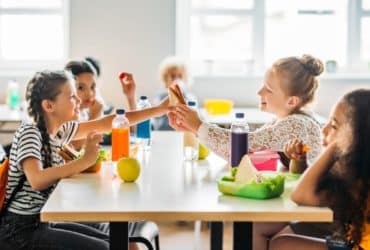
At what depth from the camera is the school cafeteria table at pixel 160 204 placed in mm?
1814

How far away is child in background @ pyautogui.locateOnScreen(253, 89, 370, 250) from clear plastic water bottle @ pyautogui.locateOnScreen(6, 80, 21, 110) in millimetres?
3148

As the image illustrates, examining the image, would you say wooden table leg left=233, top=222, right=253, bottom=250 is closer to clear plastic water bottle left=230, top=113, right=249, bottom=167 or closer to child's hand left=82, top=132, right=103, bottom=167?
clear plastic water bottle left=230, top=113, right=249, bottom=167

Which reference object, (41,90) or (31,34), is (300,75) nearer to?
(41,90)

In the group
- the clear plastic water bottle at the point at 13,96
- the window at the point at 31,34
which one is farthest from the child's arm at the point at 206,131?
the window at the point at 31,34

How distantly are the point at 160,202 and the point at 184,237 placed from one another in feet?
7.37

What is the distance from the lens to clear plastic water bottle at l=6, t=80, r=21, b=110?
475 cm

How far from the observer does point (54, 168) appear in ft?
7.32

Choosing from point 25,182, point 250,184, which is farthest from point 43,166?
point 250,184

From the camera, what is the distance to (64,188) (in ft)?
6.89

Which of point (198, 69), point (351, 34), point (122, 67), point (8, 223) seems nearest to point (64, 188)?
point (8, 223)

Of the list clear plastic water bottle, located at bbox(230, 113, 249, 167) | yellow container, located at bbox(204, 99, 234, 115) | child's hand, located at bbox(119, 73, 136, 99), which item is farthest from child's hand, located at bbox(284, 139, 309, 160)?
yellow container, located at bbox(204, 99, 234, 115)

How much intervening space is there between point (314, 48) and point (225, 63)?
27.5 inches

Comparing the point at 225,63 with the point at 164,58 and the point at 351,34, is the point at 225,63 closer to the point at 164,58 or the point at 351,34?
the point at 164,58

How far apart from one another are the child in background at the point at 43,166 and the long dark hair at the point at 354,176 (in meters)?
0.77
